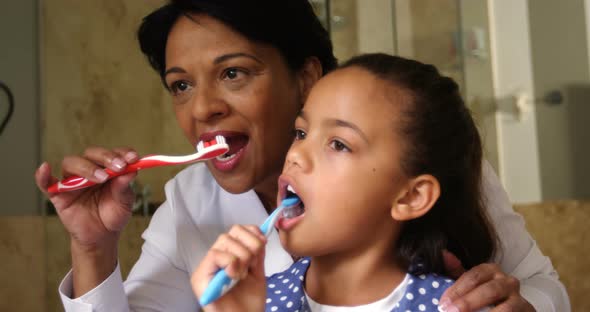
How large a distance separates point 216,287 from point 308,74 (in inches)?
19.4

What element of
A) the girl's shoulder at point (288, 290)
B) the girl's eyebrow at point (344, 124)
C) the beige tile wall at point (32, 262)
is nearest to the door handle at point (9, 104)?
the beige tile wall at point (32, 262)

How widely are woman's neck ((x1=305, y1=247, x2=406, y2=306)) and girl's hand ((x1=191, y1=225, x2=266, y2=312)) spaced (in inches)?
5.0

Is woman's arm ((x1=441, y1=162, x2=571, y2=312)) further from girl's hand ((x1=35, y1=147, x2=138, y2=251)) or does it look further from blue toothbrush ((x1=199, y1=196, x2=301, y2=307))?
girl's hand ((x1=35, y1=147, x2=138, y2=251))

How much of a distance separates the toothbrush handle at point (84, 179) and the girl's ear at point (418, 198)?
0.30 m

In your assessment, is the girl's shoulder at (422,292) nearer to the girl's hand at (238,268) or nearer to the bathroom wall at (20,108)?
the girl's hand at (238,268)

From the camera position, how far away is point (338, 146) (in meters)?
0.71

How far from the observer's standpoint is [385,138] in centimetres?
71

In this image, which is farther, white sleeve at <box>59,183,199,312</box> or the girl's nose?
white sleeve at <box>59,183,199,312</box>

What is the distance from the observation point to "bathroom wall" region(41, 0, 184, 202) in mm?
1523

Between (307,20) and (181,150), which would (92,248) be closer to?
(307,20)

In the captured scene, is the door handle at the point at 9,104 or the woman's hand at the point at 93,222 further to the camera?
the door handle at the point at 9,104

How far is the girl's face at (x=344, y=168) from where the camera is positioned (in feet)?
2.27

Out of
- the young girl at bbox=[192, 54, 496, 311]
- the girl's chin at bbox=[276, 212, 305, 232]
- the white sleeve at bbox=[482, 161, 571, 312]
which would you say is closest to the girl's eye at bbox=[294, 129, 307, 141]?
the young girl at bbox=[192, 54, 496, 311]

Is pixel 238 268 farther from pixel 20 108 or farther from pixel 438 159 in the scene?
pixel 20 108
